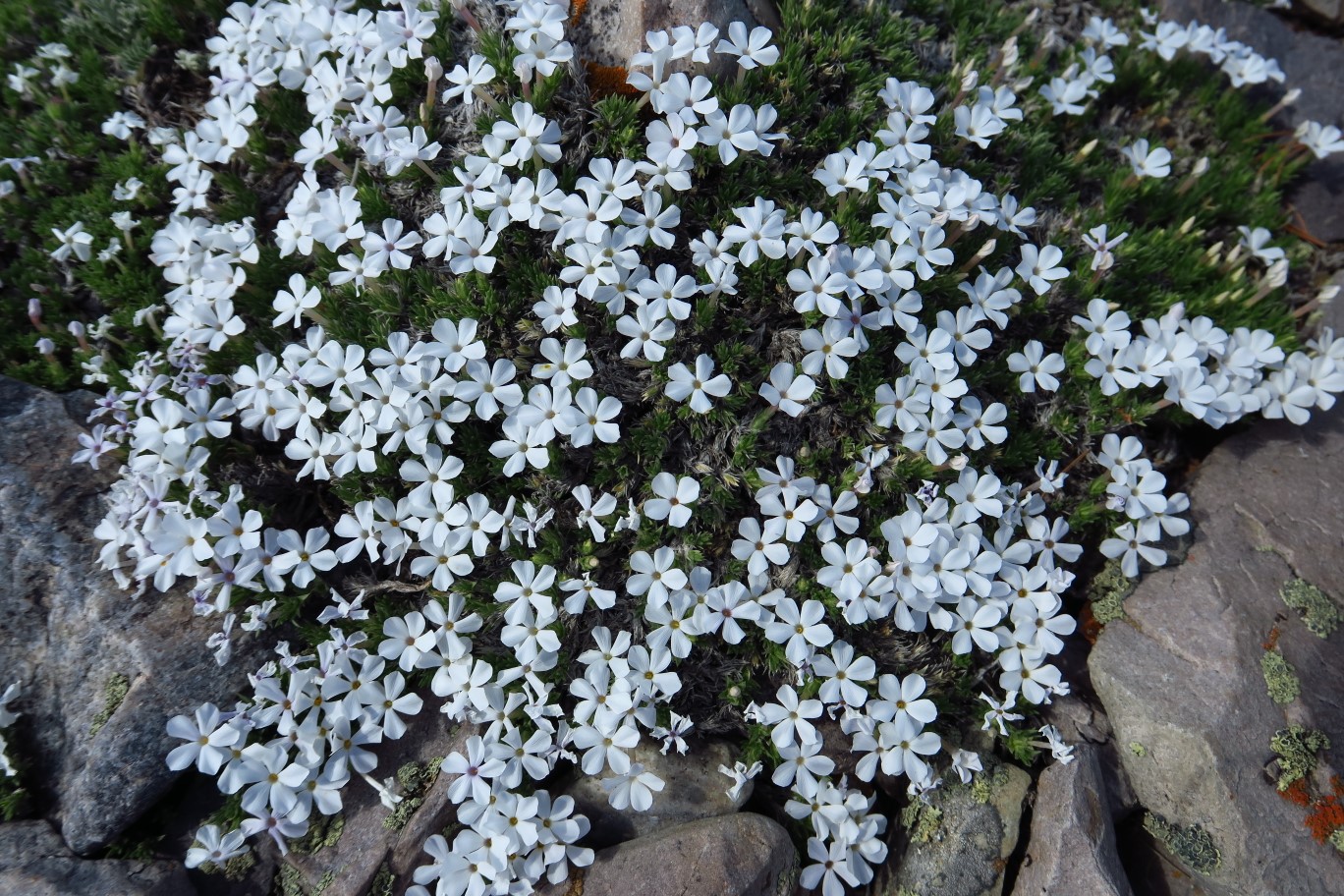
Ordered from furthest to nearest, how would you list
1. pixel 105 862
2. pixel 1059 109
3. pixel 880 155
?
pixel 1059 109, pixel 880 155, pixel 105 862

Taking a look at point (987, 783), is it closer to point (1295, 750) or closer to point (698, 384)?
point (1295, 750)

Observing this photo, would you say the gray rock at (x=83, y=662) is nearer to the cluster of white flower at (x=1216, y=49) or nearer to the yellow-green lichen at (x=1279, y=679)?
the yellow-green lichen at (x=1279, y=679)

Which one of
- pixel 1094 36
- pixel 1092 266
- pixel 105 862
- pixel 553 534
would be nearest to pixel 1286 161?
pixel 1094 36

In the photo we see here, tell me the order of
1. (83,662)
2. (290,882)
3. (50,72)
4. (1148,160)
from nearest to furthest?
(290,882), (83,662), (1148,160), (50,72)

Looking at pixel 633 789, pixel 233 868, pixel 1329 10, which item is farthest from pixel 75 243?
pixel 1329 10

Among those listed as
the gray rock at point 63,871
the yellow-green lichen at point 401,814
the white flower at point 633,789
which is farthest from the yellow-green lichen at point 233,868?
the white flower at point 633,789

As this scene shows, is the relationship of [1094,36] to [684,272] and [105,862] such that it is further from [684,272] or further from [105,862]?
[105,862]
